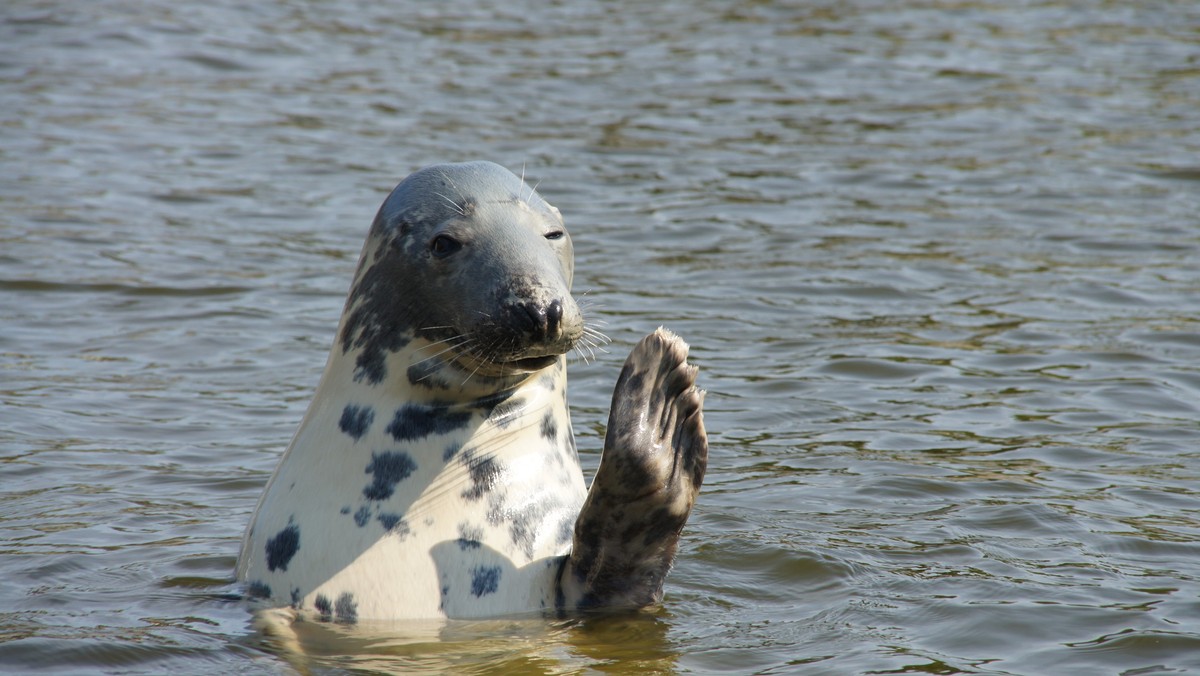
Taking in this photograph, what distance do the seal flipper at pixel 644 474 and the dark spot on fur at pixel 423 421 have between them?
17.3 inches

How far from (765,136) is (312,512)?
349 inches

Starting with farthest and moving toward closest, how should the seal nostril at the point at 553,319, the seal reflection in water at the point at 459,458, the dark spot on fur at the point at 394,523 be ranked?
1. the dark spot on fur at the point at 394,523
2. the seal reflection in water at the point at 459,458
3. the seal nostril at the point at 553,319

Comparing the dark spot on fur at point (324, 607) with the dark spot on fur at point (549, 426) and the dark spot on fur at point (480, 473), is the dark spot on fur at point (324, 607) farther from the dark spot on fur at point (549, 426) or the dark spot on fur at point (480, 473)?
the dark spot on fur at point (549, 426)

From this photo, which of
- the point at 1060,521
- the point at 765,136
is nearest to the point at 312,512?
the point at 1060,521

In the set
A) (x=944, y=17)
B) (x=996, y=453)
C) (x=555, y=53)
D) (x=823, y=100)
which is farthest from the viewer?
(x=944, y=17)

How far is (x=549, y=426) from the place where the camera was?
15.5ft

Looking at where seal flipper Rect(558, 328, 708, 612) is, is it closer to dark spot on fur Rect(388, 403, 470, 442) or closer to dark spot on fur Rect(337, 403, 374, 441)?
dark spot on fur Rect(388, 403, 470, 442)

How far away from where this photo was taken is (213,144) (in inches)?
497

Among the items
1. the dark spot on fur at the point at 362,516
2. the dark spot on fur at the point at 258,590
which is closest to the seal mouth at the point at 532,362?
the dark spot on fur at the point at 362,516

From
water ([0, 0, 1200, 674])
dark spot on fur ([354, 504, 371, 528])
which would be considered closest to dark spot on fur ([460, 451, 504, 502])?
dark spot on fur ([354, 504, 371, 528])

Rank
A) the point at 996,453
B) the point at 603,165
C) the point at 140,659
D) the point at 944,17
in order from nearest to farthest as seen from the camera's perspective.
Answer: the point at 140,659 → the point at 996,453 → the point at 603,165 → the point at 944,17

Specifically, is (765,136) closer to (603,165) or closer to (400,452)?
(603,165)

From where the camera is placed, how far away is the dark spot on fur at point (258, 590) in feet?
15.3

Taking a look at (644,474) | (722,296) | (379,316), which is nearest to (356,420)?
(379,316)
